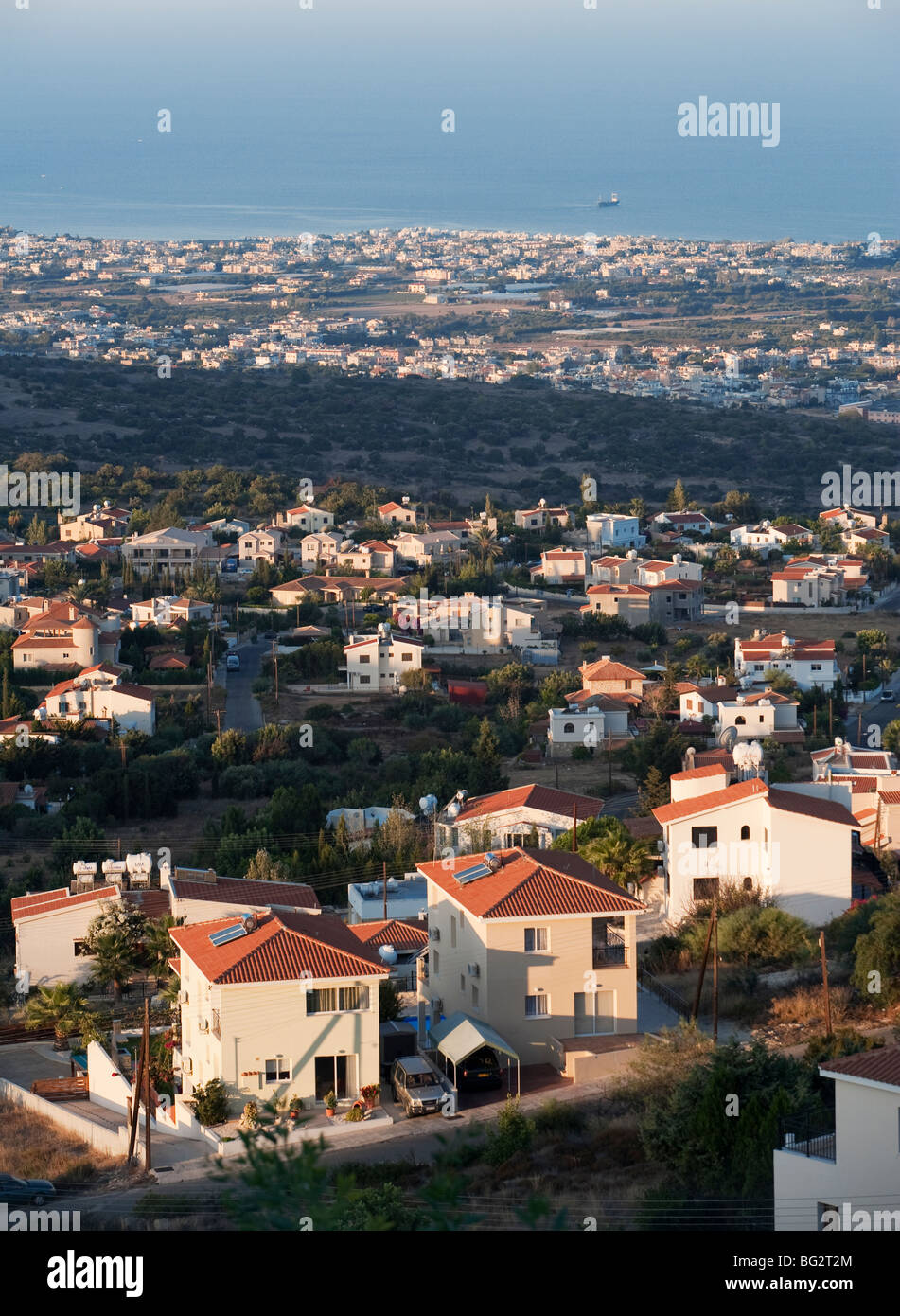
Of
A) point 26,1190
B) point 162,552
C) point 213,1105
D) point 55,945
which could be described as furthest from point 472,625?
point 26,1190

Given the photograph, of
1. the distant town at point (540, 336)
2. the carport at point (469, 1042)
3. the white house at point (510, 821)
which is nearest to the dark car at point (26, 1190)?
the carport at point (469, 1042)

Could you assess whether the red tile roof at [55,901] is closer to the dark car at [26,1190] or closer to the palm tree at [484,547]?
the dark car at [26,1190]

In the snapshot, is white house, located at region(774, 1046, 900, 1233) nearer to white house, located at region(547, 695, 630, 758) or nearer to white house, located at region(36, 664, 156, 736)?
white house, located at region(547, 695, 630, 758)

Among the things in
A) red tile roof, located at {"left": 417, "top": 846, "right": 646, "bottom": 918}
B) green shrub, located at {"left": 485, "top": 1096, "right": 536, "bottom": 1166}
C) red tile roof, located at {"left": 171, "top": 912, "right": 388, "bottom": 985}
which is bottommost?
green shrub, located at {"left": 485, "top": 1096, "right": 536, "bottom": 1166}

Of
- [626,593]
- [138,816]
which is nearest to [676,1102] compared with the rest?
[138,816]

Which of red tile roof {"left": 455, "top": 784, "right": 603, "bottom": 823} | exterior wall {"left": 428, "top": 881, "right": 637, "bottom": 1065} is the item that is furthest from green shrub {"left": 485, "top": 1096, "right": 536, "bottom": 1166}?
red tile roof {"left": 455, "top": 784, "right": 603, "bottom": 823}

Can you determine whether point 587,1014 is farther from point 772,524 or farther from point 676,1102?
point 772,524

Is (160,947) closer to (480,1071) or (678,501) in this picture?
(480,1071)
